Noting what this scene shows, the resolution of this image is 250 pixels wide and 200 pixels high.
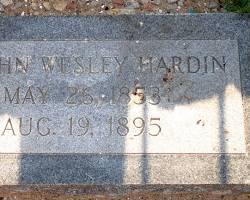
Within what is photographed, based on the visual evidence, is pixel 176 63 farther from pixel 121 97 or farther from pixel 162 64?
pixel 121 97

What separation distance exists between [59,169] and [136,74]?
2.82 ft

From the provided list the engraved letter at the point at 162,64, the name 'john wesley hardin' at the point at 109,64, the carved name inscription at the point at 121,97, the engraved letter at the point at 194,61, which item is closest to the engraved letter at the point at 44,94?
the carved name inscription at the point at 121,97

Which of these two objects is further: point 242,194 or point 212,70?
point 242,194

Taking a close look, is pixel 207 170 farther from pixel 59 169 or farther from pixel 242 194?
pixel 59 169

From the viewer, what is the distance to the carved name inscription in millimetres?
3199

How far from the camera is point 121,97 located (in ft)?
10.7

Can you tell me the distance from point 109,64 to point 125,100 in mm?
294

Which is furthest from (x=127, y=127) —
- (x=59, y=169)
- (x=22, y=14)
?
(x=22, y=14)

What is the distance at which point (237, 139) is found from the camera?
321cm

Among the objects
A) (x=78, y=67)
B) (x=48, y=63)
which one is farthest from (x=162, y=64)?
(x=48, y=63)

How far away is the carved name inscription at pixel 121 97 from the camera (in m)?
3.20

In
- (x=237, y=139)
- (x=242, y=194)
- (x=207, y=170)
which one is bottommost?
(x=242, y=194)

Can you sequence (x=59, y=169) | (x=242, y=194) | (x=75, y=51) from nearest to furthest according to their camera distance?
(x=59, y=169)
(x=75, y=51)
(x=242, y=194)

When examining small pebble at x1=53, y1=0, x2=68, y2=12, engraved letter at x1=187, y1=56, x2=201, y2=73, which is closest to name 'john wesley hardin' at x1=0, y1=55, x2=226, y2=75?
engraved letter at x1=187, y1=56, x2=201, y2=73
